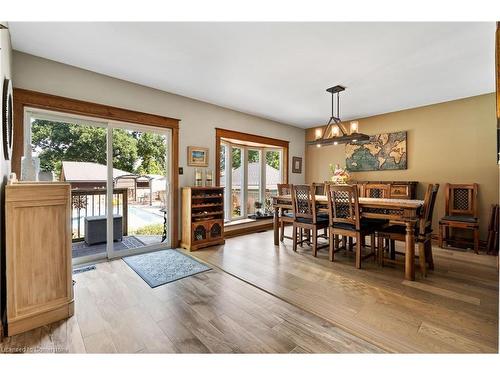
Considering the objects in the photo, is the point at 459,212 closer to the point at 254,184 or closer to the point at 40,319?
the point at 254,184

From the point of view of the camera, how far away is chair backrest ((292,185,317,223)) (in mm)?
3452

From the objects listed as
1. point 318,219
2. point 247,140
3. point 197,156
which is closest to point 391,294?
point 318,219

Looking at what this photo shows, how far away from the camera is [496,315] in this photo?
192 cm

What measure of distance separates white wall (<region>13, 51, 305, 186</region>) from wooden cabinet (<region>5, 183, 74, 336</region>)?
5.61 ft

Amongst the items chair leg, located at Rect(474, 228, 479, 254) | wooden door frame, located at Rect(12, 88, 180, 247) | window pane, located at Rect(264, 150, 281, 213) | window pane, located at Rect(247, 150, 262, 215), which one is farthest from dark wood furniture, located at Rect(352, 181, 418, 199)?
wooden door frame, located at Rect(12, 88, 180, 247)

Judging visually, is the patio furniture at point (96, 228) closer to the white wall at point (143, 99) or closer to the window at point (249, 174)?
the white wall at point (143, 99)

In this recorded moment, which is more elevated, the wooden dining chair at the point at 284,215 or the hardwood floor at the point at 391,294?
the wooden dining chair at the point at 284,215

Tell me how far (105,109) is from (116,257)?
79.3 inches

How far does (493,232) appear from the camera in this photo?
11.6ft

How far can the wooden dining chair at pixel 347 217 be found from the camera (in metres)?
2.95

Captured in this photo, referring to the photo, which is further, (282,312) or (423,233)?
(423,233)

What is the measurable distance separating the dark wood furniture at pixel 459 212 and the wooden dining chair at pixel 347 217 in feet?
4.88

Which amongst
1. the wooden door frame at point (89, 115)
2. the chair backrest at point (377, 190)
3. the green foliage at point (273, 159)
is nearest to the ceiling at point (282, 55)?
the wooden door frame at point (89, 115)

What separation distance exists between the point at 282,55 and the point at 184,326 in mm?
2740
